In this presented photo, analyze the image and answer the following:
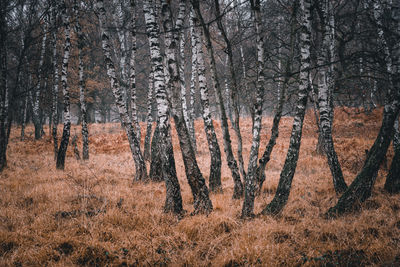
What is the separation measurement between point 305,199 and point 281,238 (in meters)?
2.18

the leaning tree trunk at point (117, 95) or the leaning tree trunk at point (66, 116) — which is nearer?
the leaning tree trunk at point (117, 95)

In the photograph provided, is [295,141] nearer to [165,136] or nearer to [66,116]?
[165,136]

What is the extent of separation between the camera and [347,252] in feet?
8.28

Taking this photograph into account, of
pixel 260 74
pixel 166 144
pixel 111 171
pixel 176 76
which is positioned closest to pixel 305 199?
pixel 260 74

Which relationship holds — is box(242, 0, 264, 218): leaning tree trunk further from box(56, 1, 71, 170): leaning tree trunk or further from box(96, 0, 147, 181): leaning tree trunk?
box(56, 1, 71, 170): leaning tree trunk

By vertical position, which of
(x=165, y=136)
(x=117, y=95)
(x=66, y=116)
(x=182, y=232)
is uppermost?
(x=117, y=95)

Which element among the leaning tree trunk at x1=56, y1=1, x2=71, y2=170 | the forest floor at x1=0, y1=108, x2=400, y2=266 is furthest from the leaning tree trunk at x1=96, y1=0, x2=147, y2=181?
the leaning tree trunk at x1=56, y1=1, x2=71, y2=170

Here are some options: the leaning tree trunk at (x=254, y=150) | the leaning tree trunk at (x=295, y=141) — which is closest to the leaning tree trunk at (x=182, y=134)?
the leaning tree trunk at (x=254, y=150)

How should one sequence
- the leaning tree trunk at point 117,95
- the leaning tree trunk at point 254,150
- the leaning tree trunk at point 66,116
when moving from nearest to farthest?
1. the leaning tree trunk at point 254,150
2. the leaning tree trunk at point 117,95
3. the leaning tree trunk at point 66,116

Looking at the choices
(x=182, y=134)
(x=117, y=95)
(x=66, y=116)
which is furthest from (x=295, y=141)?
(x=66, y=116)

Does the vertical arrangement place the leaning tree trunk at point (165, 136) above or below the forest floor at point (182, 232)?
above

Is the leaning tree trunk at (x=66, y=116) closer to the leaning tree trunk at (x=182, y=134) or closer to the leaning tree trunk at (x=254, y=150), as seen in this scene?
the leaning tree trunk at (x=182, y=134)

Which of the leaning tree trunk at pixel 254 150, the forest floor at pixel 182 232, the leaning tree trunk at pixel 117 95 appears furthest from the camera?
the leaning tree trunk at pixel 117 95

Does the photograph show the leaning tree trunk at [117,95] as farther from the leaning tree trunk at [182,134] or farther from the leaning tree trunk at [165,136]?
the leaning tree trunk at [182,134]
